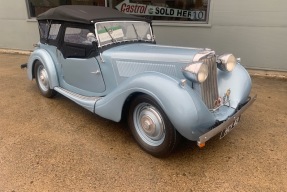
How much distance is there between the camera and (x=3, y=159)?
275cm

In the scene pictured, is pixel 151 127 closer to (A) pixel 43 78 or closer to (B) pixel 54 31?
(B) pixel 54 31

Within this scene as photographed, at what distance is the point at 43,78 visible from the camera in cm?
436

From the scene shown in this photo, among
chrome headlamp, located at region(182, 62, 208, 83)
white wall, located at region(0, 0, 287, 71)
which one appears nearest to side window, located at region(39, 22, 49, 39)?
chrome headlamp, located at region(182, 62, 208, 83)

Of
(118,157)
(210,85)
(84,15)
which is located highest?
(84,15)

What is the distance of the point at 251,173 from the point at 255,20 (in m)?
3.95

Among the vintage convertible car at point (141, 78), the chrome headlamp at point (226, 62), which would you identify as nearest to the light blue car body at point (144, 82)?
the vintage convertible car at point (141, 78)

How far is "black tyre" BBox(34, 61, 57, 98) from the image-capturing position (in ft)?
14.1

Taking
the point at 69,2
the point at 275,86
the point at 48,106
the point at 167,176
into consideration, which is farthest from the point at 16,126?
the point at 69,2

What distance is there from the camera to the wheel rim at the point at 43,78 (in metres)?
4.28

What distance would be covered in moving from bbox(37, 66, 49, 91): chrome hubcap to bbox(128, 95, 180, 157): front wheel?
213cm

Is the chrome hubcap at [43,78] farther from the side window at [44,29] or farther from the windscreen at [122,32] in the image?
the windscreen at [122,32]

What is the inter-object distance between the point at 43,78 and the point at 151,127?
102 inches

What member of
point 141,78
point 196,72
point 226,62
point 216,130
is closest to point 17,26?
point 141,78

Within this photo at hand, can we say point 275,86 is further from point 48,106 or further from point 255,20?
point 48,106
